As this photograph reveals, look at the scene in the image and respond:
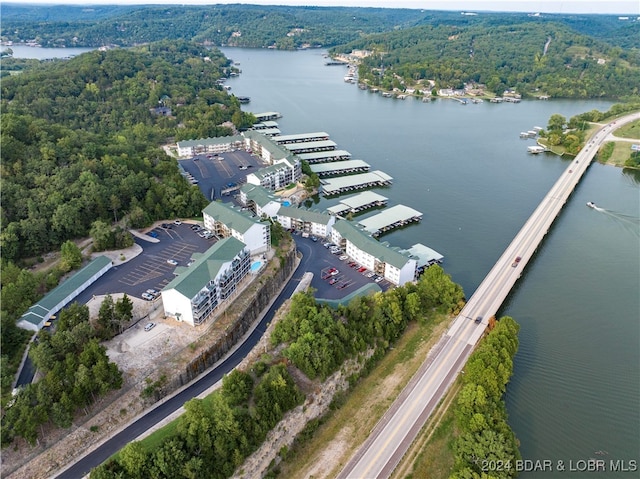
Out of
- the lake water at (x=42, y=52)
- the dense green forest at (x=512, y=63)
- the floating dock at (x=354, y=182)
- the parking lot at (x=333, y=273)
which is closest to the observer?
the parking lot at (x=333, y=273)

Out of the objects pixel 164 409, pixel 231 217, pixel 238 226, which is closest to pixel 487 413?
pixel 164 409

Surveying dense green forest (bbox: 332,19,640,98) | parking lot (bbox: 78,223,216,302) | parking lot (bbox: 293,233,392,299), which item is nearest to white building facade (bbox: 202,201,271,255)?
parking lot (bbox: 78,223,216,302)

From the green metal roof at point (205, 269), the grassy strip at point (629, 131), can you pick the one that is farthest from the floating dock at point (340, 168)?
the grassy strip at point (629, 131)

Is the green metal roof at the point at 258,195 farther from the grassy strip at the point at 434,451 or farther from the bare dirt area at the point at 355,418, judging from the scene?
the grassy strip at the point at 434,451

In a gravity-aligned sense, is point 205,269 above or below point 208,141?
above

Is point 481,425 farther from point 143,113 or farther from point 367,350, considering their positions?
point 143,113

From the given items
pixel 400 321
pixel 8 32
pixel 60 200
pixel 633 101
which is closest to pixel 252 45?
pixel 8 32

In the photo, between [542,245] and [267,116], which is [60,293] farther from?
[267,116]
